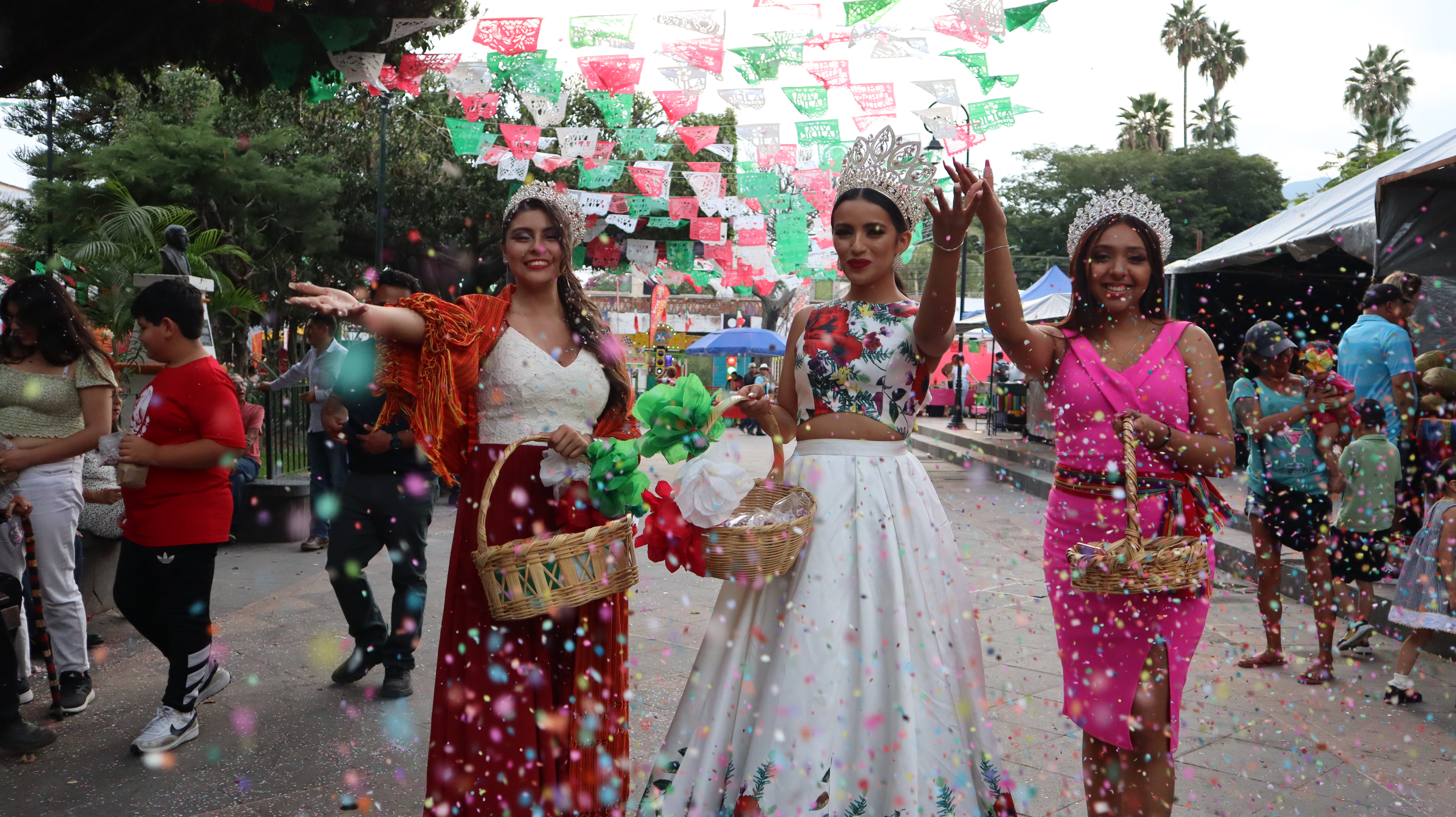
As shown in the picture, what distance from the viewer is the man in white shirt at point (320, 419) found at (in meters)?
6.53

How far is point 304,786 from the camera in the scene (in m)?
3.23

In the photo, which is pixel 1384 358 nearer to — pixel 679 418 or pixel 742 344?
pixel 679 418

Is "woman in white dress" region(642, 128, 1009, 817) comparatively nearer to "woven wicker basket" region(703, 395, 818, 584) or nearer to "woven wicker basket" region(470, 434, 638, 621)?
"woven wicker basket" region(703, 395, 818, 584)

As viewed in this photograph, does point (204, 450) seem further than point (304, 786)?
Yes

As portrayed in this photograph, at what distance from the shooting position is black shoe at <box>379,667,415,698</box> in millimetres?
4176

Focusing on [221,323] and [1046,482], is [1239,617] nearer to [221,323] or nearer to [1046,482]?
[1046,482]

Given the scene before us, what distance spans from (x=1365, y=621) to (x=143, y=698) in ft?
19.6

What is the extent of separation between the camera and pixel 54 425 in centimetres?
400

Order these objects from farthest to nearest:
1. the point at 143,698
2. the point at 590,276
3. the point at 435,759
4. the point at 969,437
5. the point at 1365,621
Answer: the point at 590,276, the point at 969,437, the point at 1365,621, the point at 143,698, the point at 435,759

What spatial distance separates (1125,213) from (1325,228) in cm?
576

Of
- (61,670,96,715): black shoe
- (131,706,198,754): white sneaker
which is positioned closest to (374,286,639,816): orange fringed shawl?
(131,706,198,754): white sneaker

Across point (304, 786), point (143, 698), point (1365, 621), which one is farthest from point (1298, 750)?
point (143, 698)

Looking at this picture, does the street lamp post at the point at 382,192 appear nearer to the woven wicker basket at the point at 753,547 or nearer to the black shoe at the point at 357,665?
the black shoe at the point at 357,665

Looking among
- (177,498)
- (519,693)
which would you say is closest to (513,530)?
(519,693)
